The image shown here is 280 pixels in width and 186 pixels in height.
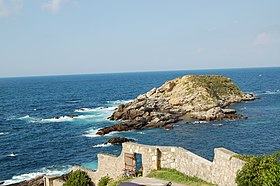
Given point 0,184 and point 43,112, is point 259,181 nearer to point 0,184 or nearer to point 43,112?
point 0,184

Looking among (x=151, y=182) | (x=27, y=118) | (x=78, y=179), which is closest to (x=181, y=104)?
(x=27, y=118)

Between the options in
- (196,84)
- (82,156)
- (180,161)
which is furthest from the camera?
(196,84)

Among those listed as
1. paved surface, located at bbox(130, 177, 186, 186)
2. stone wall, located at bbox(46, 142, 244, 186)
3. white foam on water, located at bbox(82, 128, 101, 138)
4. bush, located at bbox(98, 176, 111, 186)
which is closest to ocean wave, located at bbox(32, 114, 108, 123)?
white foam on water, located at bbox(82, 128, 101, 138)

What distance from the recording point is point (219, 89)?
9725 centimetres

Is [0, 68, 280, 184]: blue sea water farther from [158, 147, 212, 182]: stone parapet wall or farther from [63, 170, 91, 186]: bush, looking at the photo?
[158, 147, 212, 182]: stone parapet wall

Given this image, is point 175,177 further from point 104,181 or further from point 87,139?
point 87,139

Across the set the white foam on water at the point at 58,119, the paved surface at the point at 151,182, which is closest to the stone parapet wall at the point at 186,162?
the paved surface at the point at 151,182

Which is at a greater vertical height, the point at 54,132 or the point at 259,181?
the point at 259,181

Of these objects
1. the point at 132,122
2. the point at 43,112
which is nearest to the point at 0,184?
the point at 132,122

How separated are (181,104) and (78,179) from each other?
58.9 meters

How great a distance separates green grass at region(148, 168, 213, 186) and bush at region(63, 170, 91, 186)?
319 inches

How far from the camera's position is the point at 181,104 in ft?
269

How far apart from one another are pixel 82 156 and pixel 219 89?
5986cm

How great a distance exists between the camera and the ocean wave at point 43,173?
39.9 metres
